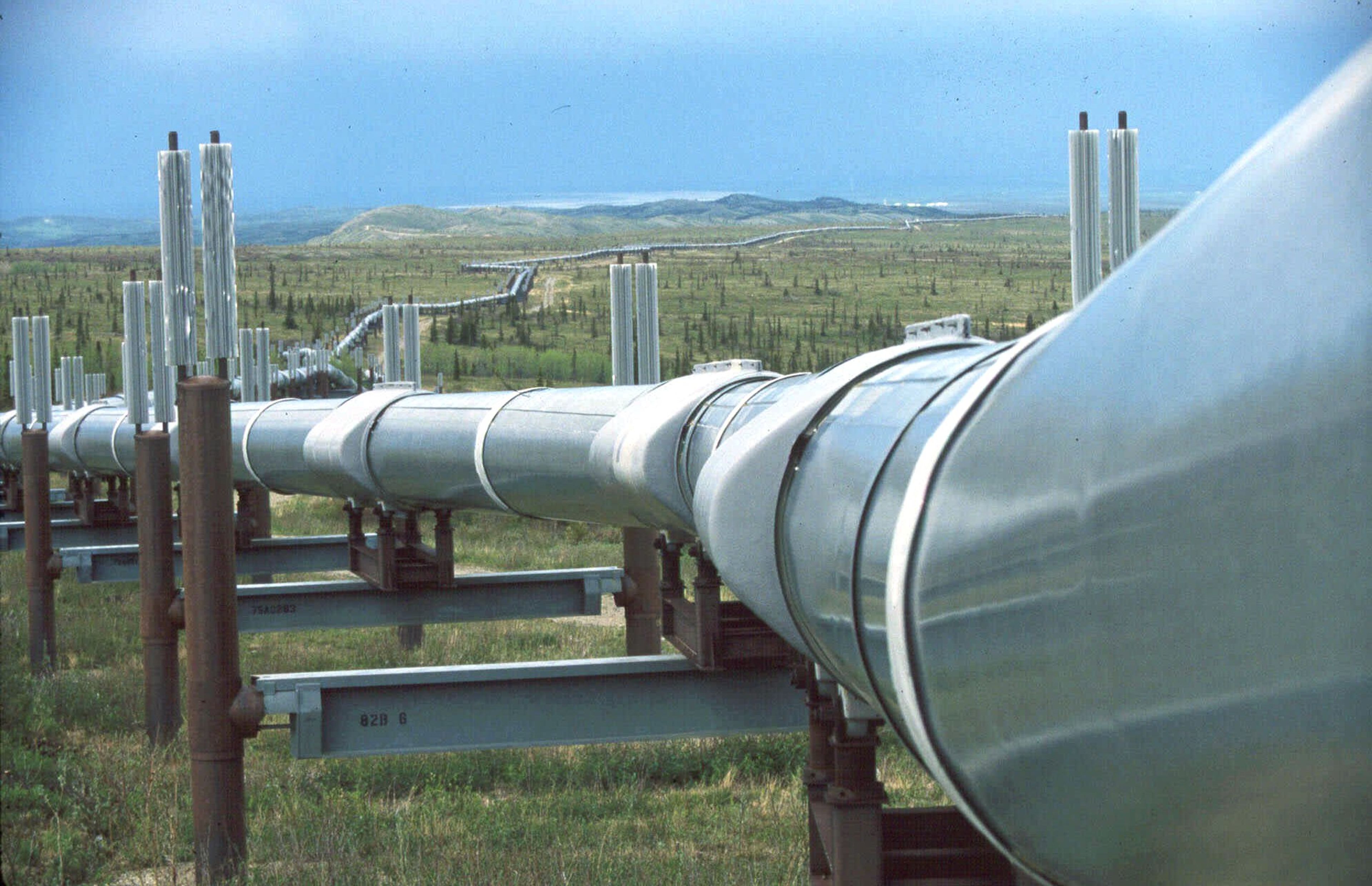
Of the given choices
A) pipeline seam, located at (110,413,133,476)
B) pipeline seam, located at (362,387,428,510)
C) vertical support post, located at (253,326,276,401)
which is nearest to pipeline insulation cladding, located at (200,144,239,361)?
pipeline seam, located at (362,387,428,510)

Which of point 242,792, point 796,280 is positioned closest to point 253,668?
point 242,792

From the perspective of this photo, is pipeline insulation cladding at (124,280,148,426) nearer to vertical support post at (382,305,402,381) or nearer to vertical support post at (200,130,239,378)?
vertical support post at (382,305,402,381)

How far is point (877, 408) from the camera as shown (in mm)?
2527

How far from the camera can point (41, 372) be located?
1655 cm

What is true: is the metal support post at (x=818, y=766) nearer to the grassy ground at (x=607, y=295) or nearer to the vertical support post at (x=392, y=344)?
the vertical support post at (x=392, y=344)

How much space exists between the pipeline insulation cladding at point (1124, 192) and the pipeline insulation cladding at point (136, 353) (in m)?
7.75

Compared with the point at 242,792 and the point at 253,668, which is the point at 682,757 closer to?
the point at 242,792

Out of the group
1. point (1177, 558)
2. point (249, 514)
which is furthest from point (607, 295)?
point (1177, 558)

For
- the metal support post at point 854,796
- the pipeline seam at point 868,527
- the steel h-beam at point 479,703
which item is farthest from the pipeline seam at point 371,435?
the pipeline seam at point 868,527

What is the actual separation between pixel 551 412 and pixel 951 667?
4.85 meters

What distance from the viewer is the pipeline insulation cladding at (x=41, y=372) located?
16219mm

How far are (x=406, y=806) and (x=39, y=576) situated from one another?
706cm

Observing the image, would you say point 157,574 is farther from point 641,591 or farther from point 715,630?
point 715,630

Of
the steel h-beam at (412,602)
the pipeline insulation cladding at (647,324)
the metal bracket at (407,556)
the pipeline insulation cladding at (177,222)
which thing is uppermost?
the pipeline insulation cladding at (177,222)
